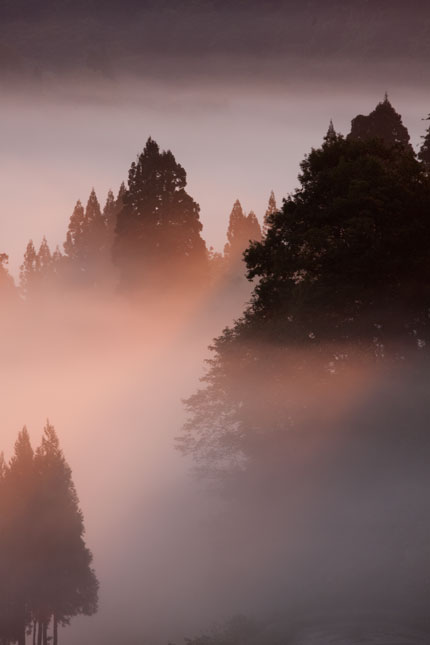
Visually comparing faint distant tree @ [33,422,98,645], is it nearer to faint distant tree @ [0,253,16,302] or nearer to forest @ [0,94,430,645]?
forest @ [0,94,430,645]

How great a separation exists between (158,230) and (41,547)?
2782 centimetres

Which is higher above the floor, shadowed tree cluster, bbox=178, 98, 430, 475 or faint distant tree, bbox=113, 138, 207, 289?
faint distant tree, bbox=113, 138, 207, 289

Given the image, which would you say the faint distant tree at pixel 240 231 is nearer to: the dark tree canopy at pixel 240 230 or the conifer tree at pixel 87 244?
the dark tree canopy at pixel 240 230

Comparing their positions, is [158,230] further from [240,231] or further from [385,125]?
[240,231]

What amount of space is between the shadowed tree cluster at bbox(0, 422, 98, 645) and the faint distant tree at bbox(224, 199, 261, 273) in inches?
1901

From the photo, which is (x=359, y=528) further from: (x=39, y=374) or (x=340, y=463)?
(x=39, y=374)

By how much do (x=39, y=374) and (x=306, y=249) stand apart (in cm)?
5578

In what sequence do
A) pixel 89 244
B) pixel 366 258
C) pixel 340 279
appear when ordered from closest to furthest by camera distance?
pixel 366 258, pixel 340 279, pixel 89 244

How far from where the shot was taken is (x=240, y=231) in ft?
322

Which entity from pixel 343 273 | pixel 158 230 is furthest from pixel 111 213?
pixel 343 273

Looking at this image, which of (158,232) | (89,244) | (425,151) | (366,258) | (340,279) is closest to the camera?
(366,258)

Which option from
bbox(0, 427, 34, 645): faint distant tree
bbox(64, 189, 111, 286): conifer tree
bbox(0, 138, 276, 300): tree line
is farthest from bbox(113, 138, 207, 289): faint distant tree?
bbox(64, 189, 111, 286): conifer tree

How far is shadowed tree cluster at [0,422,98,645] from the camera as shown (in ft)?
143

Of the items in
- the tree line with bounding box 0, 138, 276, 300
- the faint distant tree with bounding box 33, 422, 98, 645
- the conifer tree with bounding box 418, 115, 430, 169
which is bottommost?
the faint distant tree with bounding box 33, 422, 98, 645
